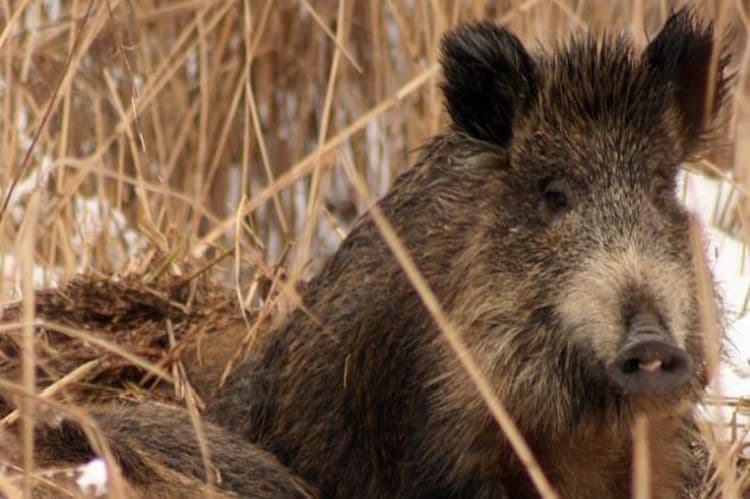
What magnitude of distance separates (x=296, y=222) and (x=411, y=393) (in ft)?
14.3

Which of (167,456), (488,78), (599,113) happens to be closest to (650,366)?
(599,113)

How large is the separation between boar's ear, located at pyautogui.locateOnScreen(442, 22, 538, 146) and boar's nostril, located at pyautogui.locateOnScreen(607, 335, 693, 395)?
856 millimetres

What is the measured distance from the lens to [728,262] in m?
6.11

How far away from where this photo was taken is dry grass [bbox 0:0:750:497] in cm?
491

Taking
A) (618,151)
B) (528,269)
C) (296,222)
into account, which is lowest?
(528,269)

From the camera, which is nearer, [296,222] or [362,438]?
[362,438]

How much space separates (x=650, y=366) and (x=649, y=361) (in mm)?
23

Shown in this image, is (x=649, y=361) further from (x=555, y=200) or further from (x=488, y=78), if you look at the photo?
(x=488, y=78)

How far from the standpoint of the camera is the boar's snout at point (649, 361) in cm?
328

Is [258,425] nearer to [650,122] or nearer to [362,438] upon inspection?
[362,438]

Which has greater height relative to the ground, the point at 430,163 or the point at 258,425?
the point at 430,163

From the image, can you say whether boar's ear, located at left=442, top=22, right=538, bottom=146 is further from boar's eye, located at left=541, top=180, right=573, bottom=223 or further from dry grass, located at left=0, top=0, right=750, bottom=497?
dry grass, located at left=0, top=0, right=750, bottom=497

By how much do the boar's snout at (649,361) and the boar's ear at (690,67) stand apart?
35.5 inches

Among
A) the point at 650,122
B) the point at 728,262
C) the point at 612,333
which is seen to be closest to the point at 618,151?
the point at 650,122
